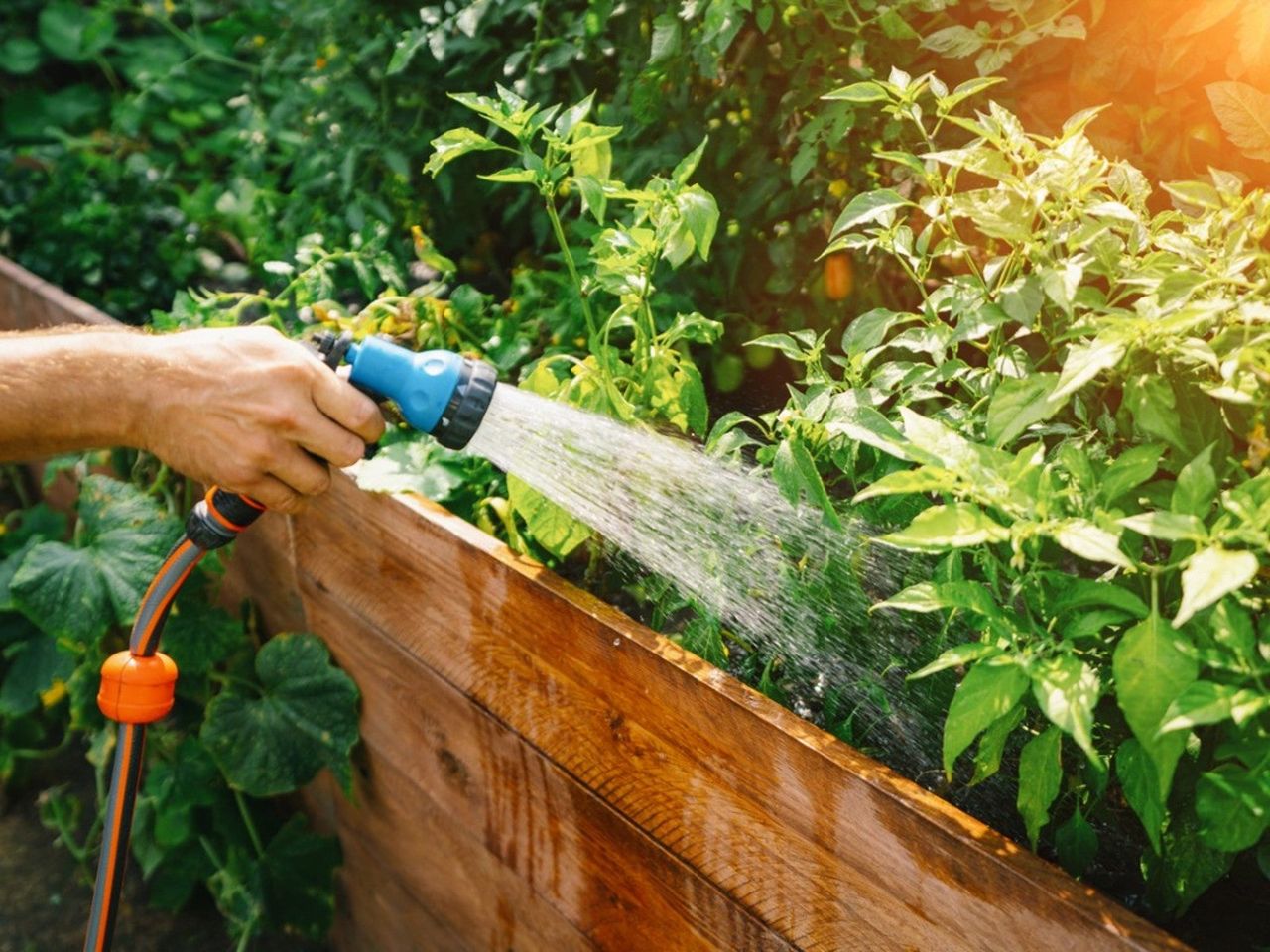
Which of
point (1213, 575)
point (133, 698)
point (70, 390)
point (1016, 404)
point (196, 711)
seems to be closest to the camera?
point (1213, 575)

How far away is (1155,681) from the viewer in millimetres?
864

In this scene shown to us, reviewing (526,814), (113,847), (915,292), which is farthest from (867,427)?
(113,847)

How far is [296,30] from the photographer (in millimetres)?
2826

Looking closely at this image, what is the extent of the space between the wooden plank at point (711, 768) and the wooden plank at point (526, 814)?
1.4 inches

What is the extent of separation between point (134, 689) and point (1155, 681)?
1.33 meters

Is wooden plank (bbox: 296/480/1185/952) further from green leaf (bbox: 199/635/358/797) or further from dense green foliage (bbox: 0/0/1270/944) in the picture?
green leaf (bbox: 199/635/358/797)

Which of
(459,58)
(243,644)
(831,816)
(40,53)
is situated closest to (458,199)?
(459,58)

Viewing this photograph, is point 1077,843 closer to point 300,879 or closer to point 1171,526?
point 1171,526

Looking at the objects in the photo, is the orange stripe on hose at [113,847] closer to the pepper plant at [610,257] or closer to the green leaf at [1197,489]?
the pepper plant at [610,257]

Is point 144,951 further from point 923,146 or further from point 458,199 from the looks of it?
point 923,146

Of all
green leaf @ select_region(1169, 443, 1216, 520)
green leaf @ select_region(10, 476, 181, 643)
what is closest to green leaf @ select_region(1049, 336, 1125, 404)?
green leaf @ select_region(1169, 443, 1216, 520)

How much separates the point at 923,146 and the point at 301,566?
1.28 m

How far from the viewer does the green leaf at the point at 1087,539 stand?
0.85m

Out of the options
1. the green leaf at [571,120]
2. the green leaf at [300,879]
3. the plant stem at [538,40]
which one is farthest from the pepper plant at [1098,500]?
the green leaf at [300,879]
